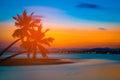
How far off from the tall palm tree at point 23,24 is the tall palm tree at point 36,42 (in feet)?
0.32

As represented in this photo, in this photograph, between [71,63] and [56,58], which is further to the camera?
[71,63]

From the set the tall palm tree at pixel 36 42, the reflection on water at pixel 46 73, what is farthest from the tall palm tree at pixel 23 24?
the reflection on water at pixel 46 73

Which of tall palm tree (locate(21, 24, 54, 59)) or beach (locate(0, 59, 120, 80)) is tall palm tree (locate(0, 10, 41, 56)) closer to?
tall palm tree (locate(21, 24, 54, 59))

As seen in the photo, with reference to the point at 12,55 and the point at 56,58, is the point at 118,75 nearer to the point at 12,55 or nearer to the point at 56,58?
the point at 56,58

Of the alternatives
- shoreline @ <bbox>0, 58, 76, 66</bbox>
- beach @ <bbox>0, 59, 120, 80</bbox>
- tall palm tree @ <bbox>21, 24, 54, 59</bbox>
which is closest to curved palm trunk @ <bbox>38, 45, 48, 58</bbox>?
tall palm tree @ <bbox>21, 24, 54, 59</bbox>

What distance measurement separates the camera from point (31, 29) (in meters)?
5.57

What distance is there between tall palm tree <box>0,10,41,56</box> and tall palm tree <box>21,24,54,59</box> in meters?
0.10

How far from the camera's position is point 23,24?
18.4 ft

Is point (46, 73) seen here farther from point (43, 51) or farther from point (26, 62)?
point (43, 51)

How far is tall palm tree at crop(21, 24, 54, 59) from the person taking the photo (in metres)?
5.34

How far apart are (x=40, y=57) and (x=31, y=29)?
54cm

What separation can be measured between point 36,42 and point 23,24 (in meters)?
0.42

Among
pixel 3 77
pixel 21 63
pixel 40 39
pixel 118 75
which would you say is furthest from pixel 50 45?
pixel 118 75

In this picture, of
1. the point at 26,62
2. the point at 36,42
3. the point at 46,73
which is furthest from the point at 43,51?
the point at 46,73
